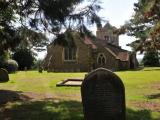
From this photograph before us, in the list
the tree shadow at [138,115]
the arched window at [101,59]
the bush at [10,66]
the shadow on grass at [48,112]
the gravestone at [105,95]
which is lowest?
the tree shadow at [138,115]

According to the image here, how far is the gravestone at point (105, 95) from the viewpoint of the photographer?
11.4 m

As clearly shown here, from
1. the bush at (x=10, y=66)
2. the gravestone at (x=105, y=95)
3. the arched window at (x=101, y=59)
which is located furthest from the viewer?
the arched window at (x=101, y=59)

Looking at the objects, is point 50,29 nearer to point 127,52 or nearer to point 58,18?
point 58,18

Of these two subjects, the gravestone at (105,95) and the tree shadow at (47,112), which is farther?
the tree shadow at (47,112)

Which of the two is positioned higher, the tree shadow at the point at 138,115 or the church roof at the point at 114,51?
the church roof at the point at 114,51

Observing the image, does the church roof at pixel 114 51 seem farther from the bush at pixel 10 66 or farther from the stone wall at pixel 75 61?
the bush at pixel 10 66

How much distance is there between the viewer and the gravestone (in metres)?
11.4

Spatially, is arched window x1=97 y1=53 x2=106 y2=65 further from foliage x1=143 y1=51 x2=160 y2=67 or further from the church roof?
foliage x1=143 y1=51 x2=160 y2=67

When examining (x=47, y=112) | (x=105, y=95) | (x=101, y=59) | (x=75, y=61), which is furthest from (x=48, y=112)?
(x=101, y=59)

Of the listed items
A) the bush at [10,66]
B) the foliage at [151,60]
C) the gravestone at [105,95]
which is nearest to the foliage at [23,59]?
the bush at [10,66]

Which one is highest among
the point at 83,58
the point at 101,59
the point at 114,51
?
the point at 114,51

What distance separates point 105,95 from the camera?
37.4 feet

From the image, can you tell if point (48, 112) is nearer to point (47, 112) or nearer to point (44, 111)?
point (47, 112)

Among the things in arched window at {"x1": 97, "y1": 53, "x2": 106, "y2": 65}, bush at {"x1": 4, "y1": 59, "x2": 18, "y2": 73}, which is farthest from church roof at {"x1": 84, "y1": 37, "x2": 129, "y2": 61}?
bush at {"x1": 4, "y1": 59, "x2": 18, "y2": 73}
